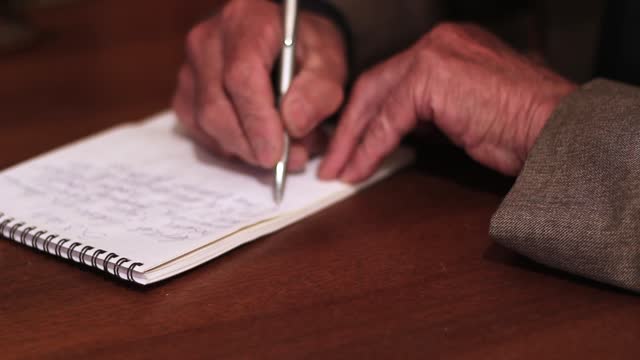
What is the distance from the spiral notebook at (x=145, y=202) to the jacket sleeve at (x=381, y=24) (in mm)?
220

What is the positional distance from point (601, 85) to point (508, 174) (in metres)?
0.12

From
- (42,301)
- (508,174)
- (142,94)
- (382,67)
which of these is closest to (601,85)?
(508,174)

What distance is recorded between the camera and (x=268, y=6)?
883 mm

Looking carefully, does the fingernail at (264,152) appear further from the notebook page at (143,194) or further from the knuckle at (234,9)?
the knuckle at (234,9)

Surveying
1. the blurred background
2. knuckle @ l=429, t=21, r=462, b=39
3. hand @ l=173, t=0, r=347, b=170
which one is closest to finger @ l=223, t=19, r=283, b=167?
hand @ l=173, t=0, r=347, b=170

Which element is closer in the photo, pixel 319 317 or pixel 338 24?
pixel 319 317

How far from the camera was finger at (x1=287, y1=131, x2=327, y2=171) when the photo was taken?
0.82 metres

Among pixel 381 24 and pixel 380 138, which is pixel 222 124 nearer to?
pixel 380 138

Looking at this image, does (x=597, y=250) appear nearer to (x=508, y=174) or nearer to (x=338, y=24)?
(x=508, y=174)

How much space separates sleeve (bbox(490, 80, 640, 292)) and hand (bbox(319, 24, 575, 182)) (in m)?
0.07

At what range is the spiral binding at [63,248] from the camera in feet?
2.04

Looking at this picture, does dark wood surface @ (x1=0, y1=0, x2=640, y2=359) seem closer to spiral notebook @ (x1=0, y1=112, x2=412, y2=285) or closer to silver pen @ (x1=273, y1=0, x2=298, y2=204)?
spiral notebook @ (x1=0, y1=112, x2=412, y2=285)

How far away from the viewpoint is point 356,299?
597mm

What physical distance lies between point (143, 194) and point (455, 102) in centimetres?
29
